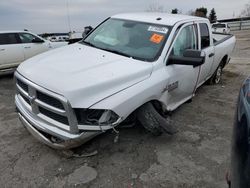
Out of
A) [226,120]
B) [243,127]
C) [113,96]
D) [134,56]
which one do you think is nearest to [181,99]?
[226,120]

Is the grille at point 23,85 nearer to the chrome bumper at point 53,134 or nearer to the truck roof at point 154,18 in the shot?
the chrome bumper at point 53,134

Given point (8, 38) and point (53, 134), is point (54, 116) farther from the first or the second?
point (8, 38)

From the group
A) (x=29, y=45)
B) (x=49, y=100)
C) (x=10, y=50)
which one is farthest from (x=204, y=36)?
(x=10, y=50)

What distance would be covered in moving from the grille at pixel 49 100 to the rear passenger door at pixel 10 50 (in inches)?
217

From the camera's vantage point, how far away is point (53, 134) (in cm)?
307

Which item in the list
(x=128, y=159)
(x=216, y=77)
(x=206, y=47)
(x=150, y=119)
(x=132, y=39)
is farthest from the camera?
(x=216, y=77)

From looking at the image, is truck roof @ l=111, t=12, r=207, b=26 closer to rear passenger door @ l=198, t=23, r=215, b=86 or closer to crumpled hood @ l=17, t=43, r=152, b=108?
rear passenger door @ l=198, t=23, r=215, b=86

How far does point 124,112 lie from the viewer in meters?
3.10

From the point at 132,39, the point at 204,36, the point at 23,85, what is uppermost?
the point at 132,39

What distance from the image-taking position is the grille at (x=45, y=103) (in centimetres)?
292

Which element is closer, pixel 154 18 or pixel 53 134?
pixel 53 134

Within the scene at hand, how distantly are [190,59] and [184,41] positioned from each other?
2.69 feet

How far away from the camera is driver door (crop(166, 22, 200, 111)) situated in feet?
13.3

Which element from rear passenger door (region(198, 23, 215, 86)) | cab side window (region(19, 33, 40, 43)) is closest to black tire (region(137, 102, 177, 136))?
rear passenger door (region(198, 23, 215, 86))
